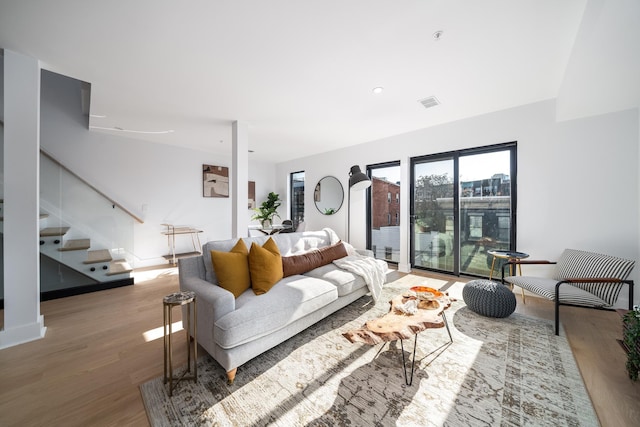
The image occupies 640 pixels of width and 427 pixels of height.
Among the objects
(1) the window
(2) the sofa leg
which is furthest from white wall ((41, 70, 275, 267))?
(2) the sofa leg

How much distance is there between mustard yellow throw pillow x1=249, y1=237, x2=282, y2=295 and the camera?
6.89 feet

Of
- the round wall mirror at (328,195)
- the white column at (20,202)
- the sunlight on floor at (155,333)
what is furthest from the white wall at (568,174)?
the white column at (20,202)

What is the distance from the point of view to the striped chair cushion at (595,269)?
220 centimetres

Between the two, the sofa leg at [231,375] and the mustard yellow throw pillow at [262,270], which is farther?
the mustard yellow throw pillow at [262,270]

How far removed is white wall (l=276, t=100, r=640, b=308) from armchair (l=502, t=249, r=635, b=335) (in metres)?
0.47

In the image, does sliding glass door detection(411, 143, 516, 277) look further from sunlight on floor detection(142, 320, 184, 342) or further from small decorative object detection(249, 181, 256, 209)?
small decorative object detection(249, 181, 256, 209)

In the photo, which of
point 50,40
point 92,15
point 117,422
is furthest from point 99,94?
point 117,422

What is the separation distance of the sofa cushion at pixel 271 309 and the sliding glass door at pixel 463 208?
268 centimetres

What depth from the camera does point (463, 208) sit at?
3.92 metres

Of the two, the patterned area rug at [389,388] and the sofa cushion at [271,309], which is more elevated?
the sofa cushion at [271,309]

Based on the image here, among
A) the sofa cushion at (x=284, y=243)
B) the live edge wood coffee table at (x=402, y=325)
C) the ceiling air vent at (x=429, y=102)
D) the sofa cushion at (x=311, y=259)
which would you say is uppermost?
the ceiling air vent at (x=429, y=102)

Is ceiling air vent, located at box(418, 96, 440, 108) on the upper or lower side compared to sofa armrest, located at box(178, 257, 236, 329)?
upper

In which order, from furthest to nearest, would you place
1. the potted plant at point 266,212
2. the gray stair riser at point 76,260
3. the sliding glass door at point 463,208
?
the potted plant at point 266,212 < the sliding glass door at point 463,208 < the gray stair riser at point 76,260

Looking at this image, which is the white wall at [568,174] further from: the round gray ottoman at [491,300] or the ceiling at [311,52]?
the round gray ottoman at [491,300]
